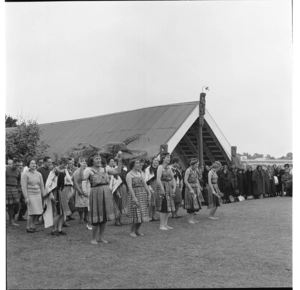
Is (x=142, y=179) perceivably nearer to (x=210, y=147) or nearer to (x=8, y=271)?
(x=8, y=271)

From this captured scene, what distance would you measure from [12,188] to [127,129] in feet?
28.7

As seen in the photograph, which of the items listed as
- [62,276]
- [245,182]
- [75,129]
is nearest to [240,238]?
[62,276]

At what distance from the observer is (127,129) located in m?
17.4

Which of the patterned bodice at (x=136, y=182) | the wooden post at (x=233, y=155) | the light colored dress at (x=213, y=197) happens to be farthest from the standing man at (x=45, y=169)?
the wooden post at (x=233, y=155)

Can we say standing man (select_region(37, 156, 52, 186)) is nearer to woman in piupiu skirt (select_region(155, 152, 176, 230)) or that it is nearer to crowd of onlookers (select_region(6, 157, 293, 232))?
crowd of onlookers (select_region(6, 157, 293, 232))

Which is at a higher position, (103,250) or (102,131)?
(102,131)

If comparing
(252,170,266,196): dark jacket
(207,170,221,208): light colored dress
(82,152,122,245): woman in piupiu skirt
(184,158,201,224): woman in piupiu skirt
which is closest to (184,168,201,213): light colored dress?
(184,158,201,224): woman in piupiu skirt

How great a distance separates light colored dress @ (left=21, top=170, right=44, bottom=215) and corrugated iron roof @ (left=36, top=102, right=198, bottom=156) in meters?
8.22

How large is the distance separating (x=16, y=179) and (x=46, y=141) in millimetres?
11180

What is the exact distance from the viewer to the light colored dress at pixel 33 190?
7.97 m

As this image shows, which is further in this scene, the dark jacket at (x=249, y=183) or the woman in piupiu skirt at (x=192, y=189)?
the dark jacket at (x=249, y=183)

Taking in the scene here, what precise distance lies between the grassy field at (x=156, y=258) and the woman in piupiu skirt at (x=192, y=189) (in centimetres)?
55

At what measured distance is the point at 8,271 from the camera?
530 cm

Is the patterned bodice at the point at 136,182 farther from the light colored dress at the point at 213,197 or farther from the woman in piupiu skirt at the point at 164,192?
the light colored dress at the point at 213,197
